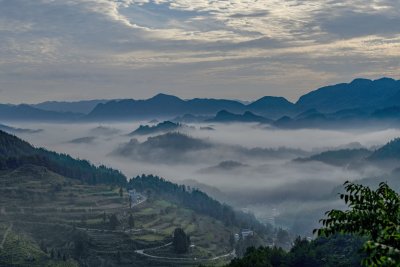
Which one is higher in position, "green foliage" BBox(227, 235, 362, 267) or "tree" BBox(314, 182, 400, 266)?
"tree" BBox(314, 182, 400, 266)

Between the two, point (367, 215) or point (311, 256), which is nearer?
point (367, 215)

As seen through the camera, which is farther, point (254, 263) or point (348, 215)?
point (254, 263)

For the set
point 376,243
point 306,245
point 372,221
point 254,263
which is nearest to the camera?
point 376,243

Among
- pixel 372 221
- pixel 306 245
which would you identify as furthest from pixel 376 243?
pixel 306 245

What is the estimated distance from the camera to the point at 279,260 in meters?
138

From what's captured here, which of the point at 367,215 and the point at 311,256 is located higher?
the point at 367,215

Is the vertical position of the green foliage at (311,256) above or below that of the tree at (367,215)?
below

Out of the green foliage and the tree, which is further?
the green foliage

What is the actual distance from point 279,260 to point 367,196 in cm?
12139

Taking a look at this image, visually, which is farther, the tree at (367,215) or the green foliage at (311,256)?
the green foliage at (311,256)

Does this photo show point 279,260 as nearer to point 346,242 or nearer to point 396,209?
point 346,242

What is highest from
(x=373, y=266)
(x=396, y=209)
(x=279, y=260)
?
(x=396, y=209)

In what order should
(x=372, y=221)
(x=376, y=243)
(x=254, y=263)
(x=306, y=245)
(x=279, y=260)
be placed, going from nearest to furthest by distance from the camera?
1. (x=376, y=243)
2. (x=372, y=221)
3. (x=254, y=263)
4. (x=279, y=260)
5. (x=306, y=245)

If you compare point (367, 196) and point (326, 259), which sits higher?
point (367, 196)
